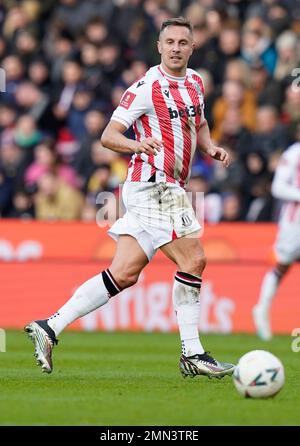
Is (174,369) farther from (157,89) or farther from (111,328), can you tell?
(111,328)

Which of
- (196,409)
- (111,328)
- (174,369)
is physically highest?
(196,409)

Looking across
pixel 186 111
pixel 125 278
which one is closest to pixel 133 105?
pixel 186 111

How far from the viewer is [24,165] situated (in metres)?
19.2

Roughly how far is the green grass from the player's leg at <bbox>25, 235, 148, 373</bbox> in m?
0.38

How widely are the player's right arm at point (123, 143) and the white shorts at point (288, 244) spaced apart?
21.5ft

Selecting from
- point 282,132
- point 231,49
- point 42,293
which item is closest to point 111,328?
point 42,293

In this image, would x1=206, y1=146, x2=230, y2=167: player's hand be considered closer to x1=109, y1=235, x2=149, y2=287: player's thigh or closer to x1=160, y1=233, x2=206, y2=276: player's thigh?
x1=160, y1=233, x2=206, y2=276: player's thigh

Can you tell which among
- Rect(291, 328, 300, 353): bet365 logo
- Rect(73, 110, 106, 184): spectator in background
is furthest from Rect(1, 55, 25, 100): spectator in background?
Rect(291, 328, 300, 353): bet365 logo

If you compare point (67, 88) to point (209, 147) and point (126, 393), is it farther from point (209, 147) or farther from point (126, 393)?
point (126, 393)

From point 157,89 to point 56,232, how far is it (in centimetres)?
788

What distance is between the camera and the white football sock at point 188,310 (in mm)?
9484

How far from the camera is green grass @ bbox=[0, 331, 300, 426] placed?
7227mm

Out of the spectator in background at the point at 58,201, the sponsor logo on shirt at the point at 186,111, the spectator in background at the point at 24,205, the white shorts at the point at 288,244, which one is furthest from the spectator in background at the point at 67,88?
the sponsor logo on shirt at the point at 186,111
